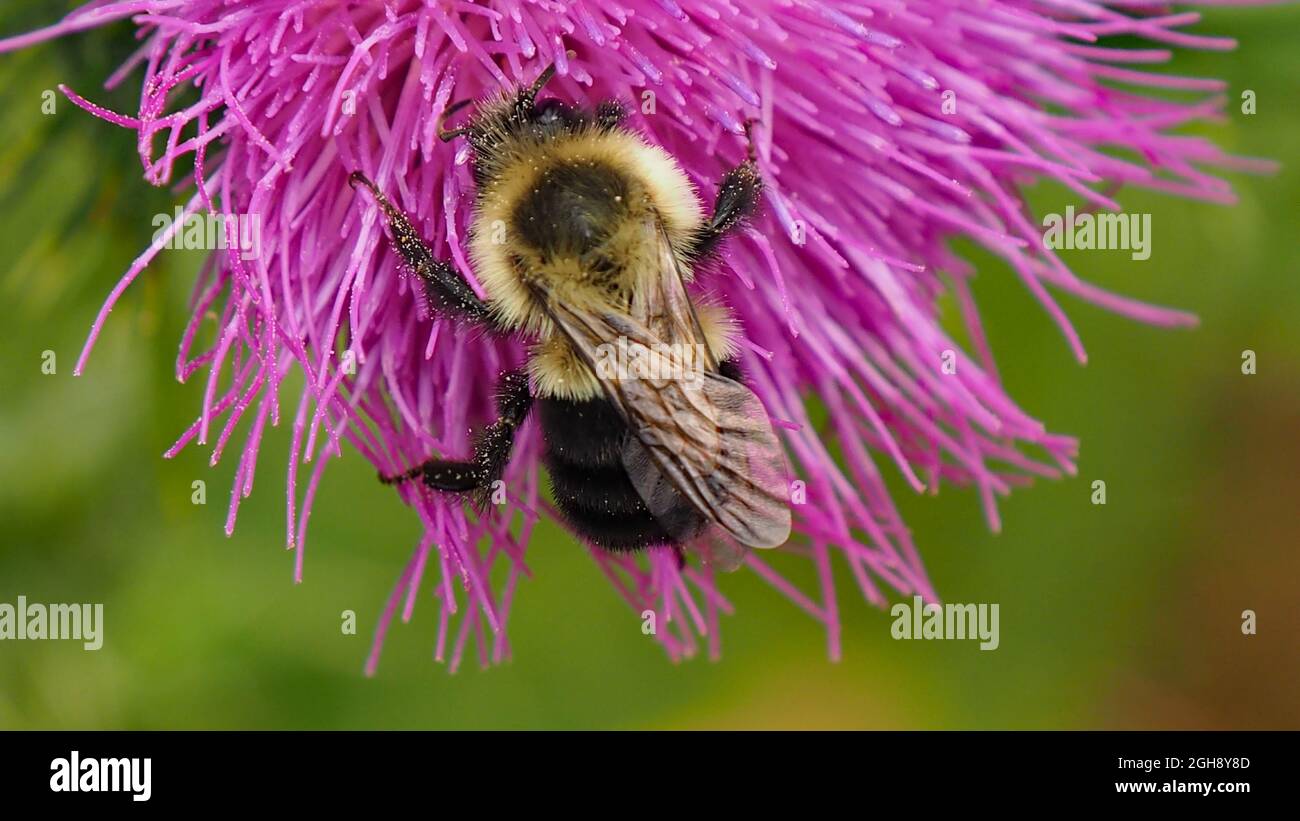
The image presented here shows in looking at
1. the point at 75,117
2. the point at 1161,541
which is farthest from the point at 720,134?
the point at 1161,541

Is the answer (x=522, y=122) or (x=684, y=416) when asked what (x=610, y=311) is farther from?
(x=522, y=122)

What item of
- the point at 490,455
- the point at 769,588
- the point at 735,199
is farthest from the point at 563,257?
the point at 769,588

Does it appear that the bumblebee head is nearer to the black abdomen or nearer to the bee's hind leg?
the bee's hind leg

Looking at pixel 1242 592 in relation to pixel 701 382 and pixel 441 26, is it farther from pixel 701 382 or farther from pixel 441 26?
pixel 441 26

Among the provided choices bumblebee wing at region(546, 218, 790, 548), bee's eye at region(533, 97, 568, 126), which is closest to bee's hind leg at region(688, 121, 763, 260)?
bumblebee wing at region(546, 218, 790, 548)

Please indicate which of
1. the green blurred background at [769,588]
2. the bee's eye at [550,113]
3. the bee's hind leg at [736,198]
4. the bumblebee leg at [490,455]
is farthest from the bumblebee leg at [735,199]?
the green blurred background at [769,588]

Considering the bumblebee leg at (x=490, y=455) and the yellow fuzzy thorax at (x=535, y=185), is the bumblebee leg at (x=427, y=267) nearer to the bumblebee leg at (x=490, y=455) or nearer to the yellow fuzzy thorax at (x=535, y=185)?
the yellow fuzzy thorax at (x=535, y=185)
